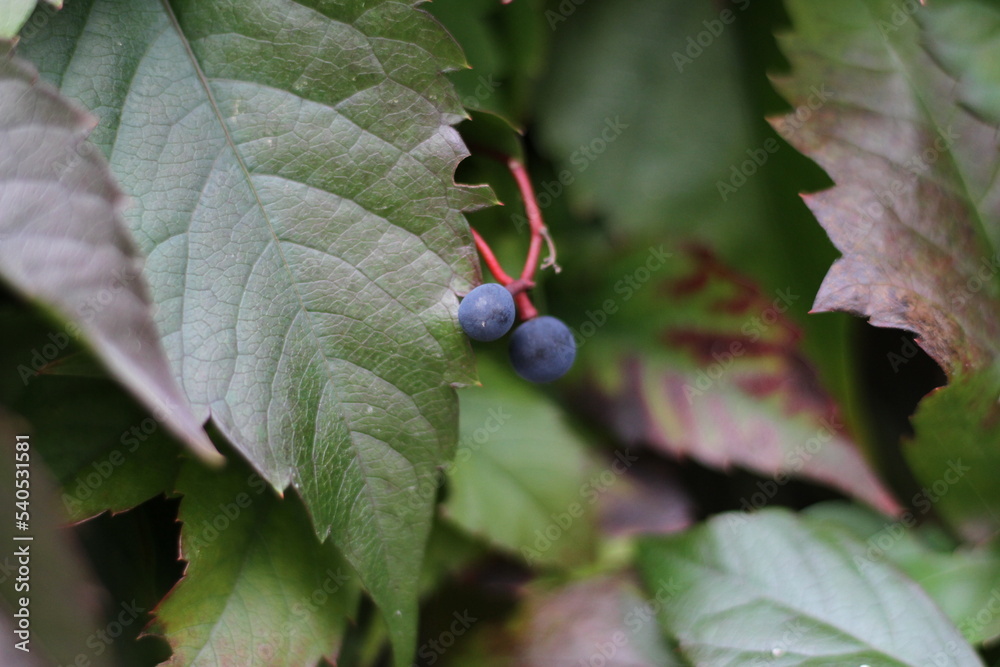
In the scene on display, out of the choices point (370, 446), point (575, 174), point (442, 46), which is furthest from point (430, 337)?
point (575, 174)

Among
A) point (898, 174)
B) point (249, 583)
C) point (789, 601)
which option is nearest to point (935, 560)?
point (789, 601)

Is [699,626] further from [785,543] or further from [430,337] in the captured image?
[430,337]

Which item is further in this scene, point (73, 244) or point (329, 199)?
point (329, 199)

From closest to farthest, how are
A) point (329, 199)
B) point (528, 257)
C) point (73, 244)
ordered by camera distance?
point (73, 244)
point (329, 199)
point (528, 257)

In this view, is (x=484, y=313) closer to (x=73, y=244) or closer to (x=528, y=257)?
(x=528, y=257)

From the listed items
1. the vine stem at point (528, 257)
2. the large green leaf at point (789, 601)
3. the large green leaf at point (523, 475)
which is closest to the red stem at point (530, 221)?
the vine stem at point (528, 257)

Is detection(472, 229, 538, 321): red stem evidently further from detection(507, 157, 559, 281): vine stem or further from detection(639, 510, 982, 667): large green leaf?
detection(639, 510, 982, 667): large green leaf

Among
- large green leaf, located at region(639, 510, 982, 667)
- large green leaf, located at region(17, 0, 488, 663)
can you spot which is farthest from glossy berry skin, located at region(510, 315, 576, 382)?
large green leaf, located at region(639, 510, 982, 667)
